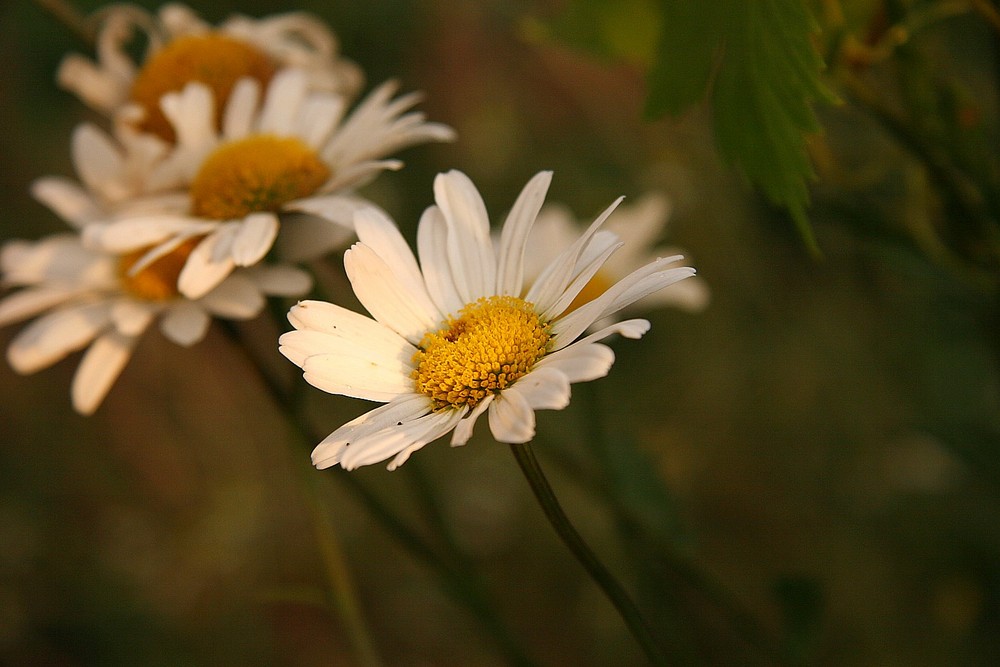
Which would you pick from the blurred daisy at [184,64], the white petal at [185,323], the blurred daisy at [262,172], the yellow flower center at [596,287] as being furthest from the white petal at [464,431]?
the blurred daisy at [184,64]

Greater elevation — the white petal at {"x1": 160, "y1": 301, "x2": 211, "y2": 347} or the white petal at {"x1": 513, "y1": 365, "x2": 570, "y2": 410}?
the white petal at {"x1": 160, "y1": 301, "x2": 211, "y2": 347}

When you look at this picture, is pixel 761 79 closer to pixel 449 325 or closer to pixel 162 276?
pixel 449 325

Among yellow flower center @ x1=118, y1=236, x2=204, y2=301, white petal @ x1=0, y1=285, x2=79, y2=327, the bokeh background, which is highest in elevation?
white petal @ x1=0, y1=285, x2=79, y2=327

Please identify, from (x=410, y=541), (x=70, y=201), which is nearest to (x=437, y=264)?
(x=410, y=541)

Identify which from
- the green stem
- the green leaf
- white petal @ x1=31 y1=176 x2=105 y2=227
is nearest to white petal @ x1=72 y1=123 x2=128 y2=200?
white petal @ x1=31 y1=176 x2=105 y2=227

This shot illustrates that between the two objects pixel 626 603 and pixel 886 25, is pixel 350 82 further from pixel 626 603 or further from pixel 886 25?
pixel 626 603

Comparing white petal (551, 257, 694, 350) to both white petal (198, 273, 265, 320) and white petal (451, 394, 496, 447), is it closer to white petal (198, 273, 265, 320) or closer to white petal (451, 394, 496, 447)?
white petal (451, 394, 496, 447)
